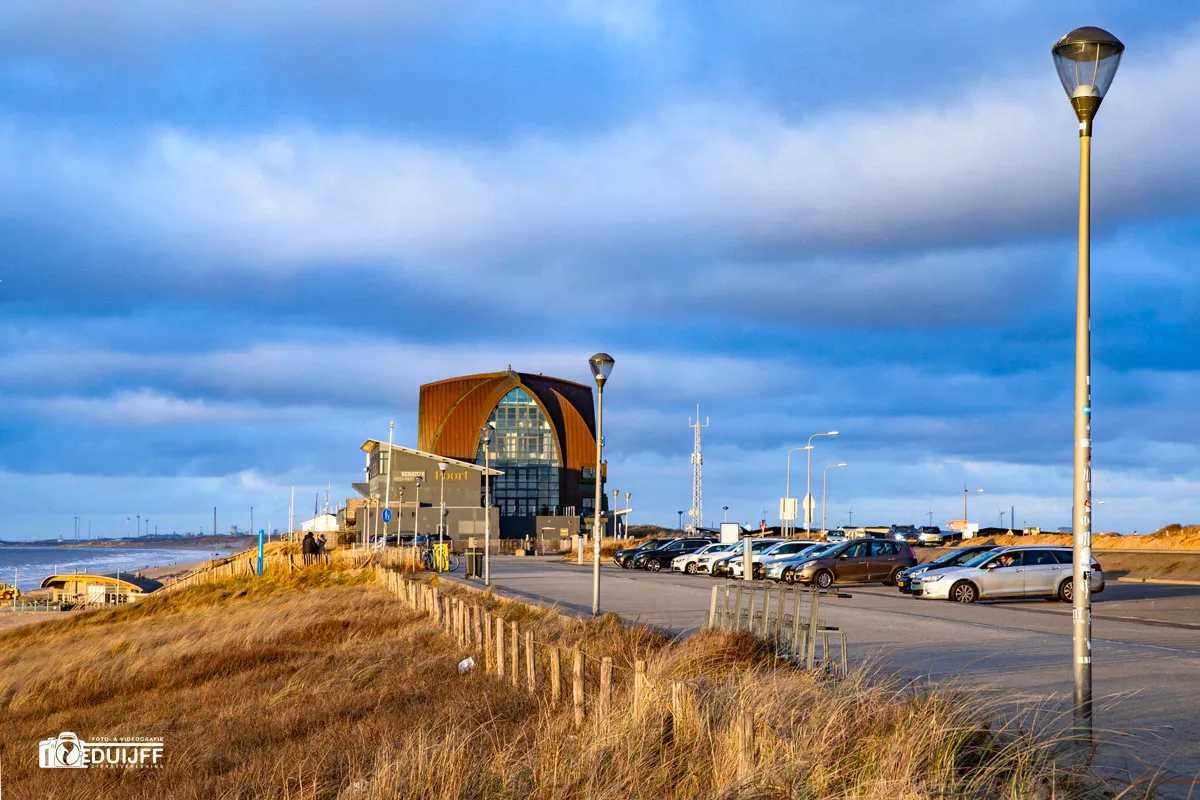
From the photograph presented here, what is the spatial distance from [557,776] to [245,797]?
3758 mm

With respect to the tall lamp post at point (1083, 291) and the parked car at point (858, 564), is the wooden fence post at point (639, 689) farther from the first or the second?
the parked car at point (858, 564)

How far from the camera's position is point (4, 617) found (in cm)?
6131

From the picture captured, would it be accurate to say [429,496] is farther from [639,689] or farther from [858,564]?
[639,689]

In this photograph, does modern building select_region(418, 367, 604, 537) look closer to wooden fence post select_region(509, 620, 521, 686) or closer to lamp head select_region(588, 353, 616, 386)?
lamp head select_region(588, 353, 616, 386)

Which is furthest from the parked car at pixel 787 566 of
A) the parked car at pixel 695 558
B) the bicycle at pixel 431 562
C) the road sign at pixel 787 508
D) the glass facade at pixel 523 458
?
the glass facade at pixel 523 458

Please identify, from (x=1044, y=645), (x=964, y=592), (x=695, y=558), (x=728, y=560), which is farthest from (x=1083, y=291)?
(x=695, y=558)

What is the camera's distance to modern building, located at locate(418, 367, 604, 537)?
107 meters

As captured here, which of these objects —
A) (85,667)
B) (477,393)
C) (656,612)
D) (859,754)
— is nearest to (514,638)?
(859,754)

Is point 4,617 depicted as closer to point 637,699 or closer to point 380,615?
point 380,615

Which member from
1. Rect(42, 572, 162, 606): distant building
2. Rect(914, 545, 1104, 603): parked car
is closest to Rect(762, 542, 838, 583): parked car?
Rect(914, 545, 1104, 603): parked car

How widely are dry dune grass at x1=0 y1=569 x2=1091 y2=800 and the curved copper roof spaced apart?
282 feet

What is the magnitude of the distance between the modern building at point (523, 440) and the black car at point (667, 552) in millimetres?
43518

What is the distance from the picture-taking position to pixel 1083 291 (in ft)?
28.8

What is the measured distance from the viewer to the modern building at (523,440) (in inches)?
4200
